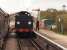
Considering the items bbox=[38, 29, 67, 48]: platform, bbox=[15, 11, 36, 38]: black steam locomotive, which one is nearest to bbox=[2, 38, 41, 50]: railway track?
bbox=[38, 29, 67, 48]: platform

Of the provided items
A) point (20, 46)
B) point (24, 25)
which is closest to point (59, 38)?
point (20, 46)

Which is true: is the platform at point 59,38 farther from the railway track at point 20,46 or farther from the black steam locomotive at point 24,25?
the black steam locomotive at point 24,25

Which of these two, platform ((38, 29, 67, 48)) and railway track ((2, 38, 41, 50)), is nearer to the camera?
platform ((38, 29, 67, 48))

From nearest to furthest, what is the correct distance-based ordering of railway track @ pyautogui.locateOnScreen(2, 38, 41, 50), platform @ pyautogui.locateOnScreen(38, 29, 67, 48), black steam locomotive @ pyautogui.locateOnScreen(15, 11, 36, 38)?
platform @ pyautogui.locateOnScreen(38, 29, 67, 48) < railway track @ pyautogui.locateOnScreen(2, 38, 41, 50) < black steam locomotive @ pyautogui.locateOnScreen(15, 11, 36, 38)

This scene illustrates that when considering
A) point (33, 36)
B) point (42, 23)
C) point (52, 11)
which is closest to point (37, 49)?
point (33, 36)

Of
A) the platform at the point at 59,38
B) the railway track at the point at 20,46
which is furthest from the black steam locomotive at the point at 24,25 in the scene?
the railway track at the point at 20,46

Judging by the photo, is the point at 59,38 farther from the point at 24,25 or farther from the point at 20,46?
the point at 24,25

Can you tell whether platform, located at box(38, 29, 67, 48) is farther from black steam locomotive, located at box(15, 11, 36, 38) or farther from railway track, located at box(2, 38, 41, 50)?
black steam locomotive, located at box(15, 11, 36, 38)

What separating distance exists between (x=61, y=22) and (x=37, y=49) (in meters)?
14.6

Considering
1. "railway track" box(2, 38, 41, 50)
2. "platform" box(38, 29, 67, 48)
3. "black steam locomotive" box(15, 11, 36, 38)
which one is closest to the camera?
"platform" box(38, 29, 67, 48)

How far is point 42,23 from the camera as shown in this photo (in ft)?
156

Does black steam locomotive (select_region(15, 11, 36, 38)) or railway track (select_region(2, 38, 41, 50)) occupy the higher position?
black steam locomotive (select_region(15, 11, 36, 38))

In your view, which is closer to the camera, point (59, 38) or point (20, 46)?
point (20, 46)

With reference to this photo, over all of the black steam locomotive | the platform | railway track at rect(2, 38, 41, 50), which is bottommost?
railway track at rect(2, 38, 41, 50)
